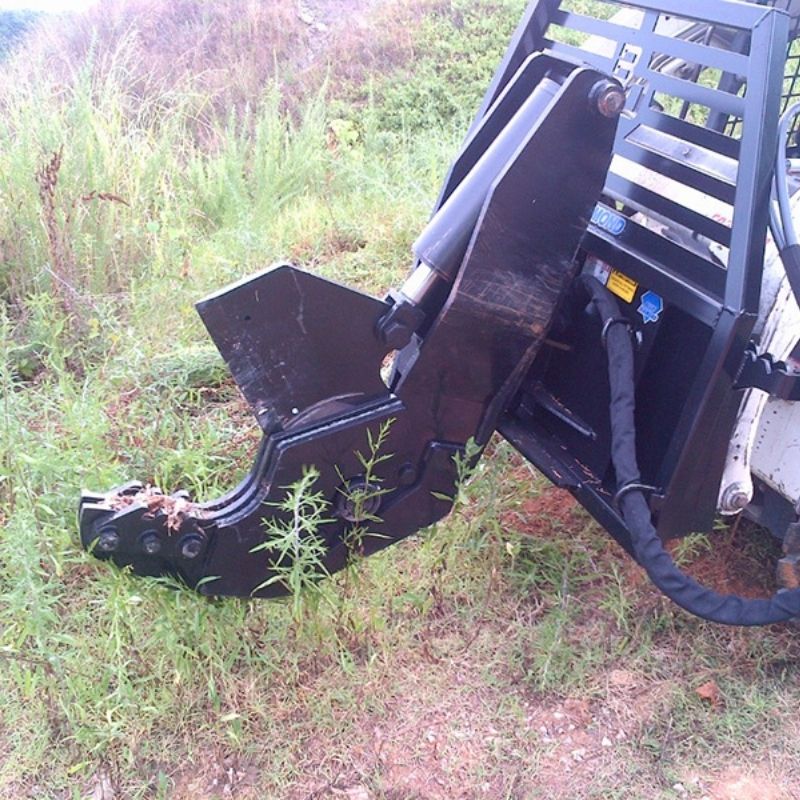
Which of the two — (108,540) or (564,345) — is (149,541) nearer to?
(108,540)

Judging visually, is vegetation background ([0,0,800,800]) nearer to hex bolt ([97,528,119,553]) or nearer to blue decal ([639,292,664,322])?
hex bolt ([97,528,119,553])

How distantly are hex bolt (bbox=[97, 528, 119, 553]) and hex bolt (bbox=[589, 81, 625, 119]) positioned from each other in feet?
4.73

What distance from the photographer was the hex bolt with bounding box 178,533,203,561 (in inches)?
80.4

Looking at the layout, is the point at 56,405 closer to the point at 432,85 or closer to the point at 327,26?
the point at 432,85

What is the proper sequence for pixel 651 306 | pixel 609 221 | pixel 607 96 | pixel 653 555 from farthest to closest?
1. pixel 609 221
2. pixel 651 306
3. pixel 653 555
4. pixel 607 96

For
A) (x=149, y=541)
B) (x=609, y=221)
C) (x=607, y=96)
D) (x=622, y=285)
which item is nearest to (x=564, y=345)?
(x=622, y=285)

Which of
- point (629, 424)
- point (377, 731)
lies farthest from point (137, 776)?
point (629, 424)

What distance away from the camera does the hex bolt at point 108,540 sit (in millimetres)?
1978

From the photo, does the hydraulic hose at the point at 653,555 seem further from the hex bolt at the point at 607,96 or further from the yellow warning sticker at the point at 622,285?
the hex bolt at the point at 607,96

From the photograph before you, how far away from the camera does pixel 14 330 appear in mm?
3922

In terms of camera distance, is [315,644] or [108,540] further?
[315,644]

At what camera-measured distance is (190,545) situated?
205cm

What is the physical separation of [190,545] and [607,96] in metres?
1.38

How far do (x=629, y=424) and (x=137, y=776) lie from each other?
4.94ft
